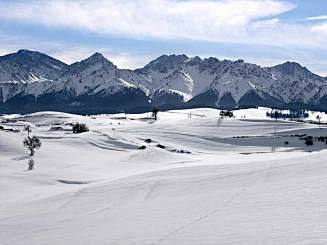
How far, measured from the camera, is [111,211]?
99.3 ft

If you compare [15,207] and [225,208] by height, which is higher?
Answer: [225,208]

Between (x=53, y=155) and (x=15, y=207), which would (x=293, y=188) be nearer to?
(x=15, y=207)

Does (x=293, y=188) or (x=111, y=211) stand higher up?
(x=293, y=188)

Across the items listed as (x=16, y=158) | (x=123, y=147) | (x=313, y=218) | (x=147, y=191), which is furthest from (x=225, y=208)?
(x=123, y=147)

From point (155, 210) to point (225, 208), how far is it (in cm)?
448

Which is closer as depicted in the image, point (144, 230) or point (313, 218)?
point (313, 218)

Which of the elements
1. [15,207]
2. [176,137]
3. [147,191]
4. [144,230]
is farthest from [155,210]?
[176,137]

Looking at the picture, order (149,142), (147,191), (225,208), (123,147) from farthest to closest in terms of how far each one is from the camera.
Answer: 1. (149,142)
2. (123,147)
3. (147,191)
4. (225,208)

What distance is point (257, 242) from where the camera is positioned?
17.2 metres

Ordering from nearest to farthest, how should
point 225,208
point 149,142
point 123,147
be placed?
point 225,208 < point 123,147 < point 149,142

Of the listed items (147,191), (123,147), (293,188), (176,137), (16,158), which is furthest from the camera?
(176,137)

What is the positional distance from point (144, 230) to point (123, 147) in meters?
112

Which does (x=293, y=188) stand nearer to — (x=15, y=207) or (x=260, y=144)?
(x=15, y=207)

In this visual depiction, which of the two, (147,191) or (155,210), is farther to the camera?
(147,191)
